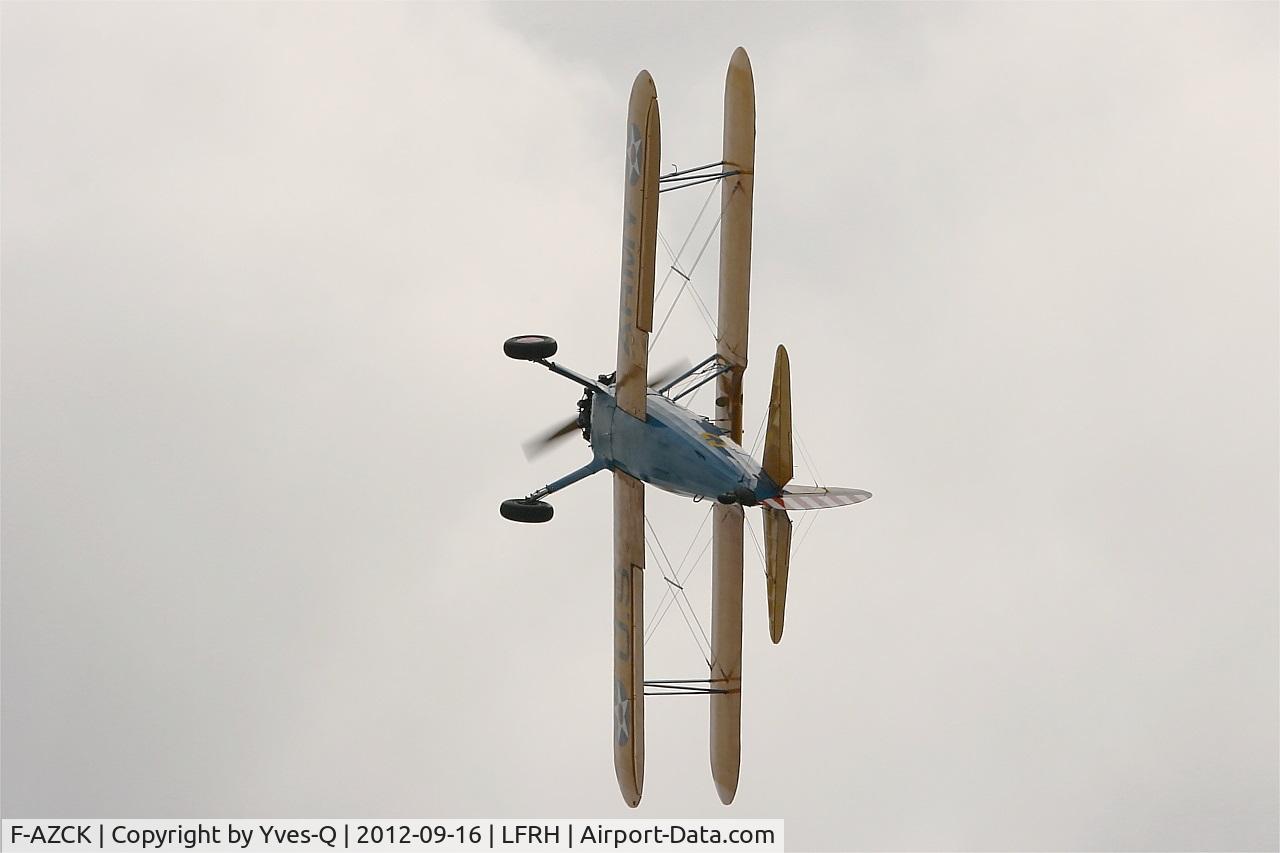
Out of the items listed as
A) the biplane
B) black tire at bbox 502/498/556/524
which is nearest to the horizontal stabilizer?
the biplane

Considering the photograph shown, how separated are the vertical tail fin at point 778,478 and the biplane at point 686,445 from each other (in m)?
0.02

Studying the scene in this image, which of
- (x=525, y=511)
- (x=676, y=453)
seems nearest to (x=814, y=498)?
(x=676, y=453)

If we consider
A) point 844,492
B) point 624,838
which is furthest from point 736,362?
point 624,838

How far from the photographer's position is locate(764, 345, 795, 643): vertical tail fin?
83.5 ft

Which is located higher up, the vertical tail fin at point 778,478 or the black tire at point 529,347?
the black tire at point 529,347

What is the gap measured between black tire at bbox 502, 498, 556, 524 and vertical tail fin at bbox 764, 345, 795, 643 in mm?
3362

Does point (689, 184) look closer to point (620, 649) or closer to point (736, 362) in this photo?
point (736, 362)

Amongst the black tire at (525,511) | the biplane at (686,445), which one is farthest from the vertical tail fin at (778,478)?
the black tire at (525,511)

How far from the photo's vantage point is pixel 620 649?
2806 cm

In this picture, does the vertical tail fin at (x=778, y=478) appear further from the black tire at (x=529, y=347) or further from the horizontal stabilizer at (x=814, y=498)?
the black tire at (x=529, y=347)

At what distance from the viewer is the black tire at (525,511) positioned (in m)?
28.3

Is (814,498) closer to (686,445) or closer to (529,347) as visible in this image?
(686,445)

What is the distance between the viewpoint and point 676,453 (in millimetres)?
26875

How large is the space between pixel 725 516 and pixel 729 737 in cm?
304
